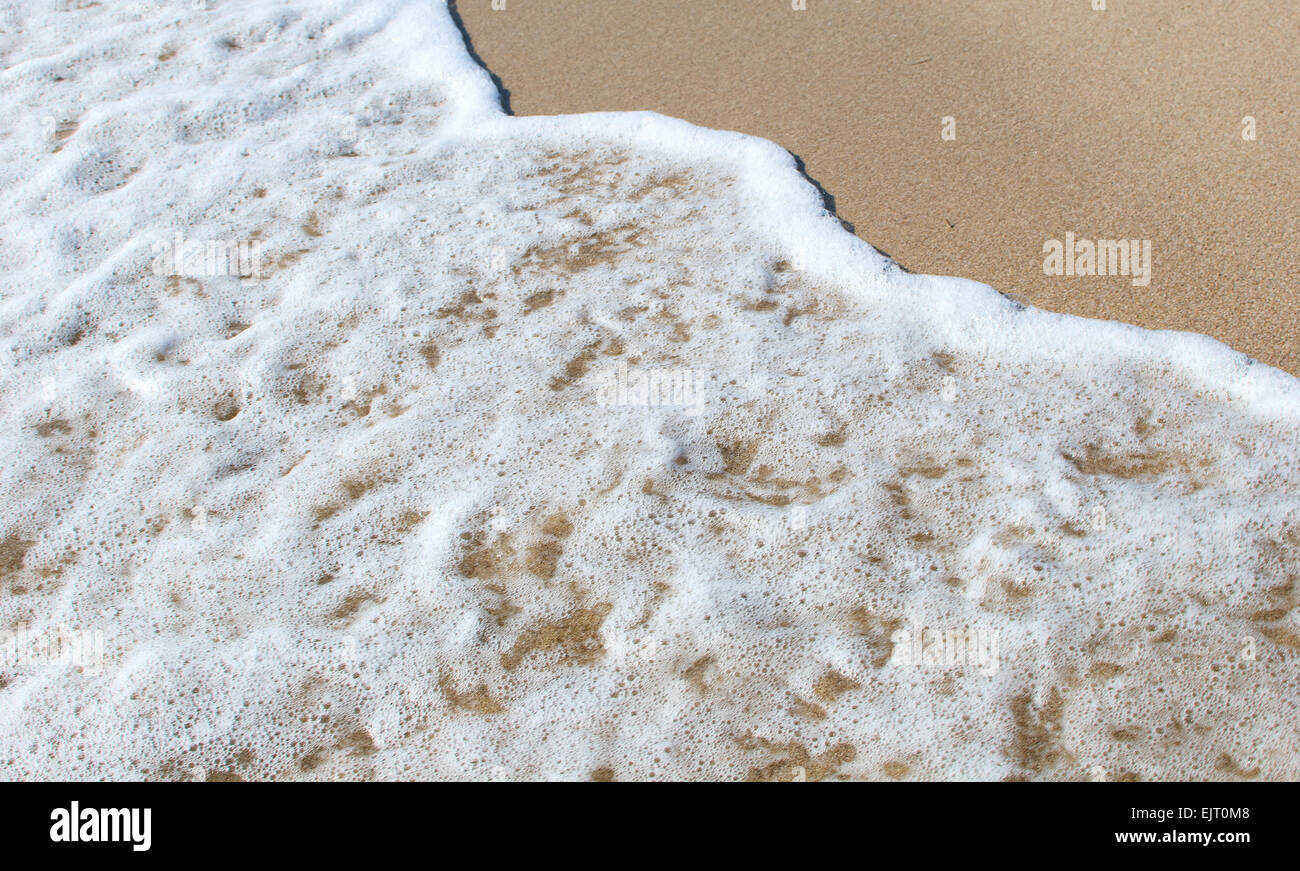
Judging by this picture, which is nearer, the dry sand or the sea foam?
the sea foam

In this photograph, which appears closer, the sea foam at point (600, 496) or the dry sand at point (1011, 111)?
the sea foam at point (600, 496)

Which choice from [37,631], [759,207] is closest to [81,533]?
[37,631]

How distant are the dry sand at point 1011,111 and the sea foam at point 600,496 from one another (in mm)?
221

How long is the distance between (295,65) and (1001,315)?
3.57m

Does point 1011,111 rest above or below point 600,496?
above

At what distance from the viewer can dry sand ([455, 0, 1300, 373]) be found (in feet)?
10.3

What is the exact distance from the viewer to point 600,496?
2.70 meters

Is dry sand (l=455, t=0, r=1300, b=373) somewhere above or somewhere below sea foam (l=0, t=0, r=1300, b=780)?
above

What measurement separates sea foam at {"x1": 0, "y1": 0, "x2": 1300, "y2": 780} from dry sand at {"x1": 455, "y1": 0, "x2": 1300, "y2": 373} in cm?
22

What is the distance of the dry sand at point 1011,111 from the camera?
10.3 feet

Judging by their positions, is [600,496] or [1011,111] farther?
[1011,111]

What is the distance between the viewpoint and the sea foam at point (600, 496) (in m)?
2.21

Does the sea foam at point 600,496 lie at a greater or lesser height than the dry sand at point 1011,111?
lesser

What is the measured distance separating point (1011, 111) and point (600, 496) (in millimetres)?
2355
